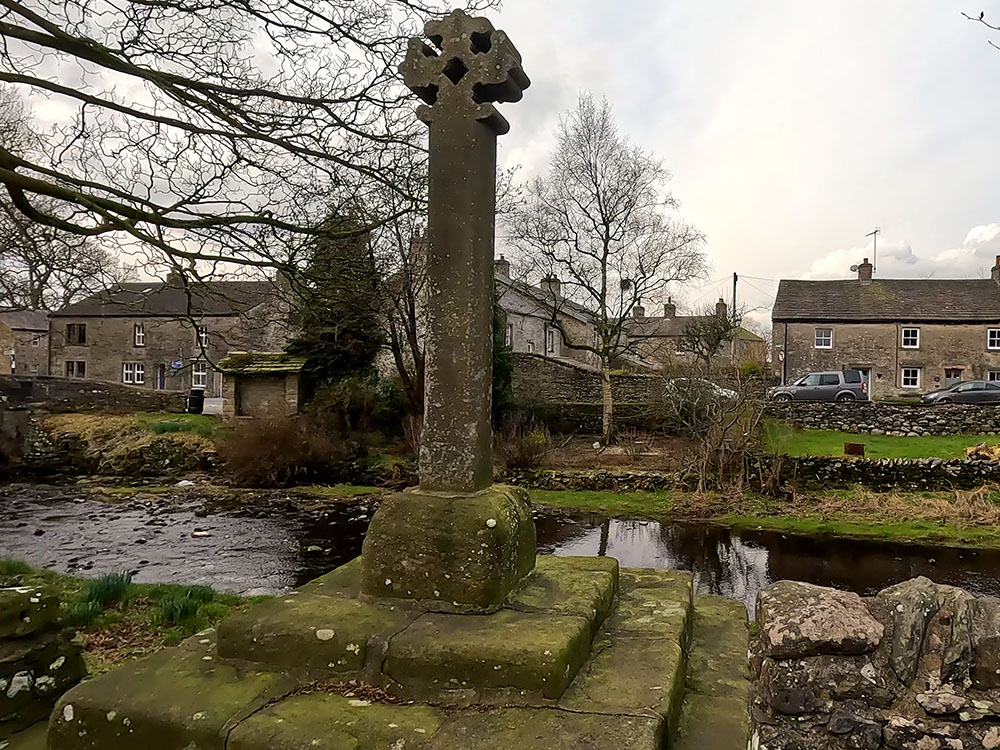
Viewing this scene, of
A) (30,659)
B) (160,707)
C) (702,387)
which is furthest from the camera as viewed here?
(702,387)

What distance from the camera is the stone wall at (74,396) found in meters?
24.2

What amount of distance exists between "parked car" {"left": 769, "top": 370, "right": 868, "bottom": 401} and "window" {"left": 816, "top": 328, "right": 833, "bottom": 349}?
27.3 ft

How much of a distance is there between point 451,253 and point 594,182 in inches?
817

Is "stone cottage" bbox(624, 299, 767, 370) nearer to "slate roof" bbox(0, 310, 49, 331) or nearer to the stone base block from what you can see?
the stone base block

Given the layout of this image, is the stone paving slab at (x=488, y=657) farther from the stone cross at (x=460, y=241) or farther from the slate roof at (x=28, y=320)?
the slate roof at (x=28, y=320)

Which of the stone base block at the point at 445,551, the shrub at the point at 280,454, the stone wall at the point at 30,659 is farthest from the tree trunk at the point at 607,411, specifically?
the stone wall at the point at 30,659

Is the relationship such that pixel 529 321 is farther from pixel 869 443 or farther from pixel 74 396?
pixel 74 396

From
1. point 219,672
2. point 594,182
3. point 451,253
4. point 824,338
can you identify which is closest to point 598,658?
point 219,672

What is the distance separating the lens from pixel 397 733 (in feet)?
9.07

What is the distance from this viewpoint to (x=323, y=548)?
1173 cm

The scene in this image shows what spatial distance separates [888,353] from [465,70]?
39.0m

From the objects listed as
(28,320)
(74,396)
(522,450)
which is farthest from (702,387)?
(28,320)

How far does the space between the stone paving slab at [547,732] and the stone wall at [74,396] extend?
26025 millimetres

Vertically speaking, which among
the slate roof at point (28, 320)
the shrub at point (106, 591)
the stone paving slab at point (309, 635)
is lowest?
the shrub at point (106, 591)
